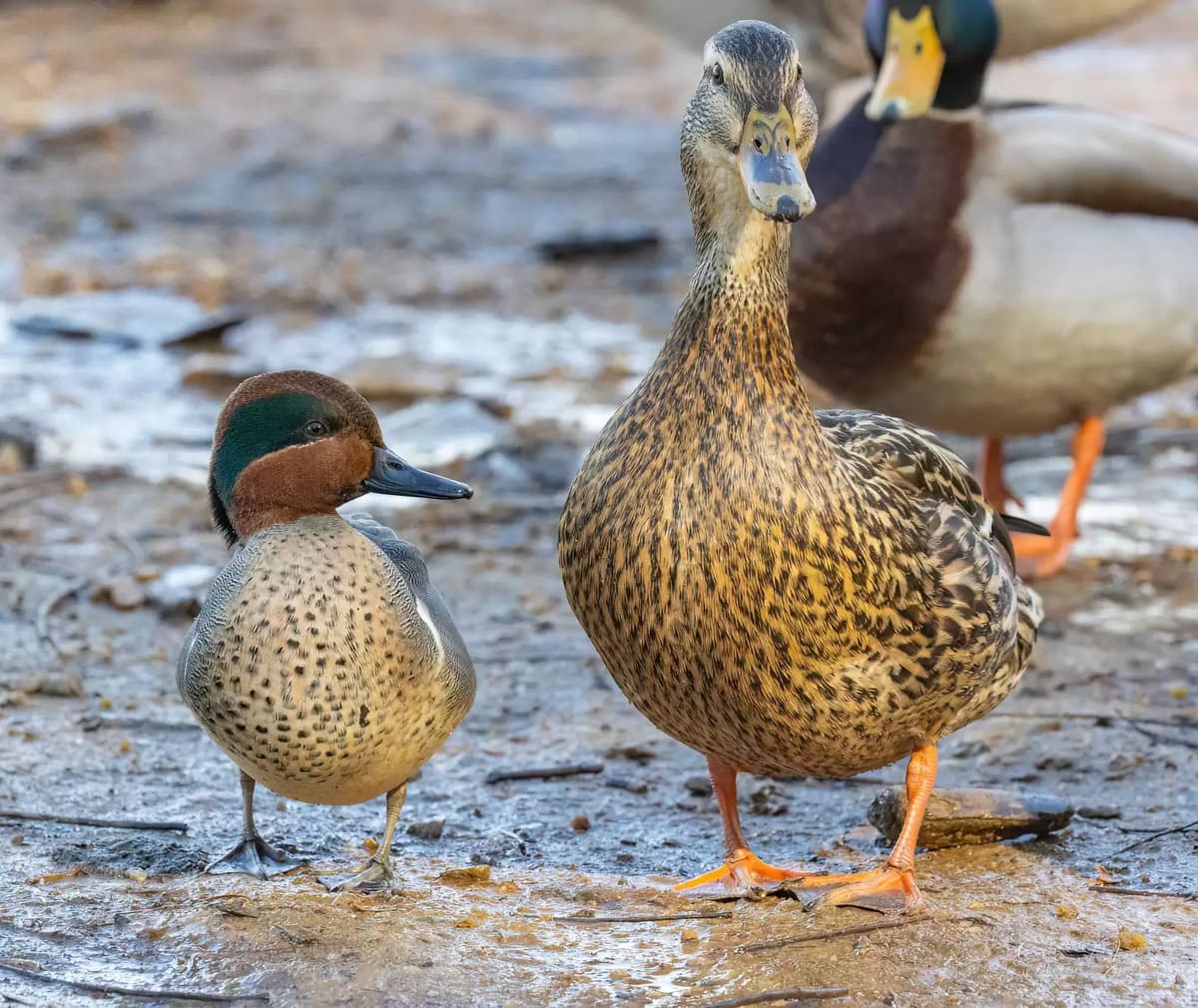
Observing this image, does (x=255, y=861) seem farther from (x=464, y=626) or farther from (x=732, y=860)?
(x=464, y=626)

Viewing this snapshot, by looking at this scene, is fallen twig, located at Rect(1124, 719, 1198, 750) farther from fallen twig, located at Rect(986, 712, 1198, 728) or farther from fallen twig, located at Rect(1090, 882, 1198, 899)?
fallen twig, located at Rect(1090, 882, 1198, 899)

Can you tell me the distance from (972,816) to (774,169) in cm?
151

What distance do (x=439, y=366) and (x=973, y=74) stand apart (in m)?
2.60

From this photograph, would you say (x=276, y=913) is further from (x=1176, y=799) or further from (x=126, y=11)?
(x=126, y=11)

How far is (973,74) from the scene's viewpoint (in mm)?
5742

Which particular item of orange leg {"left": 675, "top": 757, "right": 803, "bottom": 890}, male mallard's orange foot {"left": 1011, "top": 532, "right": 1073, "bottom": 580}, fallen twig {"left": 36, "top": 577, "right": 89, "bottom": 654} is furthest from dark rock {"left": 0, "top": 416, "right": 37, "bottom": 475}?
orange leg {"left": 675, "top": 757, "right": 803, "bottom": 890}

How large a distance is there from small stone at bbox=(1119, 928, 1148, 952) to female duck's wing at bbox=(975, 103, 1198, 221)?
2970mm

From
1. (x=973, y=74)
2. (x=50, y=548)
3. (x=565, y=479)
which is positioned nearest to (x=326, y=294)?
(x=565, y=479)

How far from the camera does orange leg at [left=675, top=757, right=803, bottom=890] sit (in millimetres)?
3627

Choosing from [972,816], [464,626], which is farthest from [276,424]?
[464,626]

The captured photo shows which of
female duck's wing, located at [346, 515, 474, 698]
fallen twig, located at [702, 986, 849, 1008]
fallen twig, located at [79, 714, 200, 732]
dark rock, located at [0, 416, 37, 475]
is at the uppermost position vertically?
female duck's wing, located at [346, 515, 474, 698]

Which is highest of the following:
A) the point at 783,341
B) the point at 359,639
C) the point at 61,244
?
the point at 783,341

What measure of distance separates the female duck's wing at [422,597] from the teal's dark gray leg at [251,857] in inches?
18.0

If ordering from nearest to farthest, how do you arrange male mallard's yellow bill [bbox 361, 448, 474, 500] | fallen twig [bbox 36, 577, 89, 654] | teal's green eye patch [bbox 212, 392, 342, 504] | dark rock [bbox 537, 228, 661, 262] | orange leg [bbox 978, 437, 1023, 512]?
teal's green eye patch [bbox 212, 392, 342, 504], male mallard's yellow bill [bbox 361, 448, 474, 500], fallen twig [bbox 36, 577, 89, 654], orange leg [bbox 978, 437, 1023, 512], dark rock [bbox 537, 228, 661, 262]
